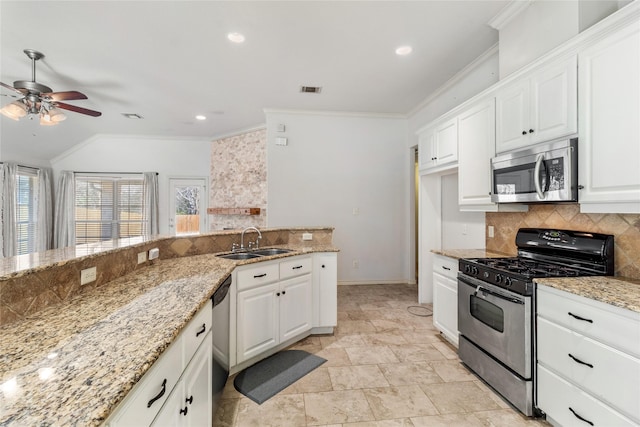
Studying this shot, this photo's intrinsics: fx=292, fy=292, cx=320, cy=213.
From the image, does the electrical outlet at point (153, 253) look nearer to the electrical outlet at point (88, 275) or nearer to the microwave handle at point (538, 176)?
the electrical outlet at point (88, 275)

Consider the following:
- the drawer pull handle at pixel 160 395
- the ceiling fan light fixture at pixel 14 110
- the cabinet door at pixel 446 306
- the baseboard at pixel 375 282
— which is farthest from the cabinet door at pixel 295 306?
the ceiling fan light fixture at pixel 14 110

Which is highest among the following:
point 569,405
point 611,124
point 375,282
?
point 611,124

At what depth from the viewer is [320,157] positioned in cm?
483

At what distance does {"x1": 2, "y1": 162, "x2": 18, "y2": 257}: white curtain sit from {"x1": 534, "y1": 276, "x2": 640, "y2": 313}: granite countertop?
24.7 feet

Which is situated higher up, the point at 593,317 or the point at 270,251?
the point at 270,251

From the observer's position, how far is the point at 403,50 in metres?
2.97

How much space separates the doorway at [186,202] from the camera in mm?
6332

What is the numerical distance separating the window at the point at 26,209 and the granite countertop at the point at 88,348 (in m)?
5.83

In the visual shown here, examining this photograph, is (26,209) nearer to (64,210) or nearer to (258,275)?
(64,210)

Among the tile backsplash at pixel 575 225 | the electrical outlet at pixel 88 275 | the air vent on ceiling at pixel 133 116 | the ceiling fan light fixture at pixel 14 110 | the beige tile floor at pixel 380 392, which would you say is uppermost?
the air vent on ceiling at pixel 133 116

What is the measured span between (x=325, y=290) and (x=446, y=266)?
1193mm

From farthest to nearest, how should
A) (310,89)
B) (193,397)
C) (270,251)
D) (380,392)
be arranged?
(310,89), (270,251), (380,392), (193,397)

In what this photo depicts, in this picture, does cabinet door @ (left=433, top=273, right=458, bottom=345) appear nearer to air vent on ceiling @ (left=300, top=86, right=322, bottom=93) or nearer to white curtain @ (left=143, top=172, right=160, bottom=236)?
air vent on ceiling @ (left=300, top=86, right=322, bottom=93)

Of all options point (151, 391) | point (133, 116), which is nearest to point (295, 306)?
point (151, 391)
